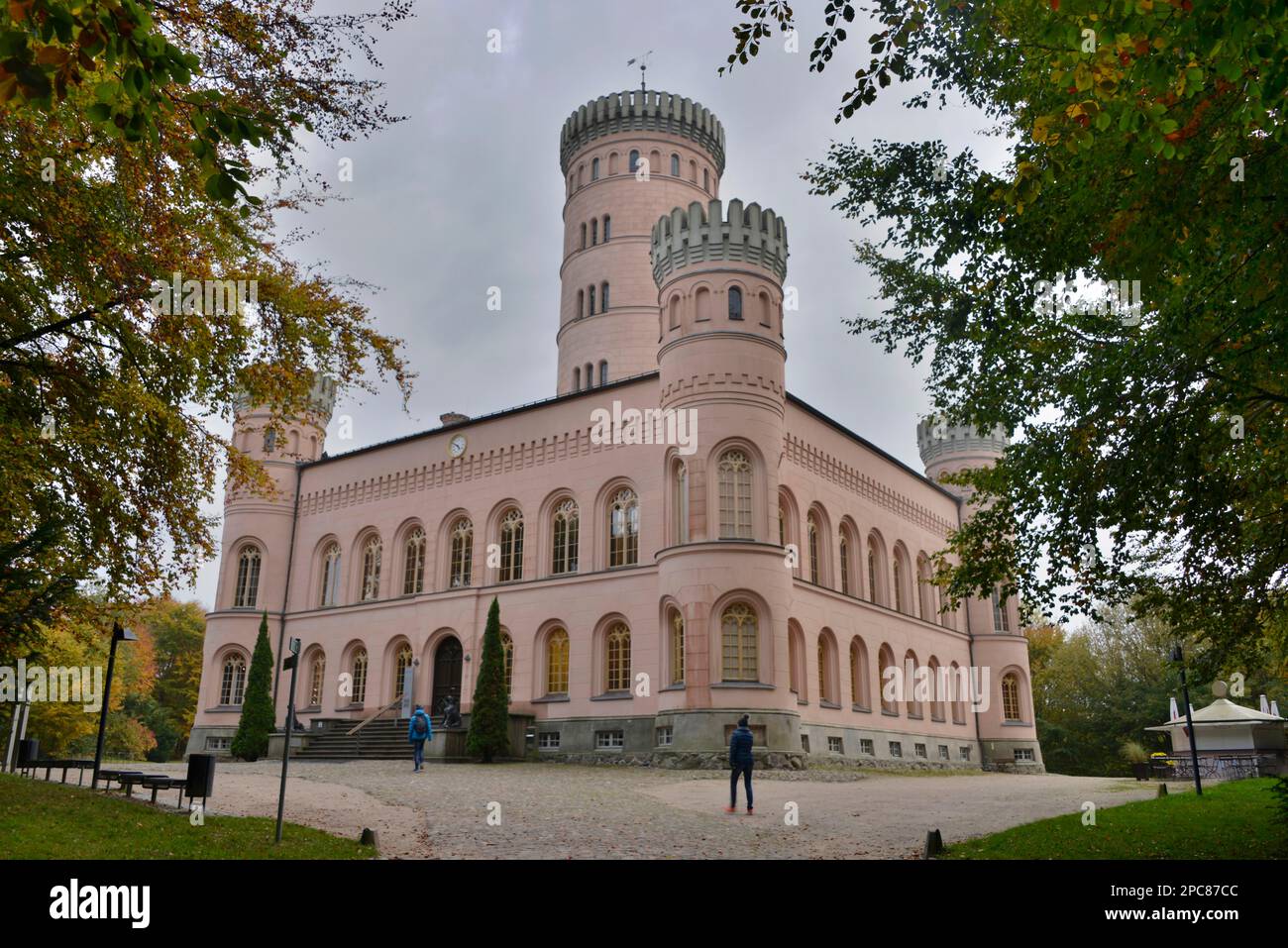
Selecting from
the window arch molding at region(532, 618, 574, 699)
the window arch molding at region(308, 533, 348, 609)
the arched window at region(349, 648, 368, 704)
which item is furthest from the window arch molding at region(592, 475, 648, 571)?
the window arch molding at region(308, 533, 348, 609)

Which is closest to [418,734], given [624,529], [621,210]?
[624,529]

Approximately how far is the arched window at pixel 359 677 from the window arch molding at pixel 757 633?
14.9m

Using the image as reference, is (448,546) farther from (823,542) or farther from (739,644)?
(823,542)

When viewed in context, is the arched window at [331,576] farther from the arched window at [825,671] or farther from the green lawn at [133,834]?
the green lawn at [133,834]

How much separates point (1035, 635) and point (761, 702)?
3784cm

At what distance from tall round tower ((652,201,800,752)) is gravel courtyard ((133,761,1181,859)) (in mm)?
2936

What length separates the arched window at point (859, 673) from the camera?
32812 millimetres

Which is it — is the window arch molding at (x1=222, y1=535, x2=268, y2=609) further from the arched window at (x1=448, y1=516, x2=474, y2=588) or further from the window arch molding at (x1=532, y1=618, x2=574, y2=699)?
the window arch molding at (x1=532, y1=618, x2=574, y2=699)

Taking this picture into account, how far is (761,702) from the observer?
25.0 meters

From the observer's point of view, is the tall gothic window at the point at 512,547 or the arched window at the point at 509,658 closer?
the arched window at the point at 509,658

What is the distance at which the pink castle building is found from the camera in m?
26.7

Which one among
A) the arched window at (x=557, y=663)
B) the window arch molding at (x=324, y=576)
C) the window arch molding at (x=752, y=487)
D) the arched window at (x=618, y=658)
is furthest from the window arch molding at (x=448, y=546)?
the window arch molding at (x=752, y=487)
